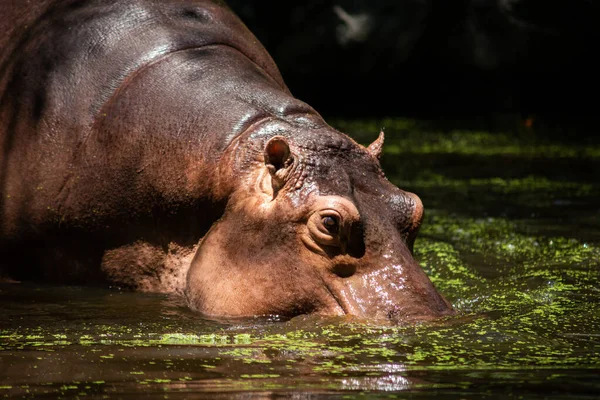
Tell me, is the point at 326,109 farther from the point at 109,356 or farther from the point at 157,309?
the point at 109,356

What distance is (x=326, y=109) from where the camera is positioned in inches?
595

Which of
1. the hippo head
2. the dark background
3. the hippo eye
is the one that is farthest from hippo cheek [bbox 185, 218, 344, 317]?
the dark background

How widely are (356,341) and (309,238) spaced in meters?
0.67

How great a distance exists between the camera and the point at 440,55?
14.9 m

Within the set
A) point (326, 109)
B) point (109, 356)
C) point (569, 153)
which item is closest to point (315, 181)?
point (109, 356)

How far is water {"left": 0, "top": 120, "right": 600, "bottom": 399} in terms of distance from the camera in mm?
3557

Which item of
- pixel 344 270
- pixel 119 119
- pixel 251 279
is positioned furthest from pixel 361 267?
pixel 119 119

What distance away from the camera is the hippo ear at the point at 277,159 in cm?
488

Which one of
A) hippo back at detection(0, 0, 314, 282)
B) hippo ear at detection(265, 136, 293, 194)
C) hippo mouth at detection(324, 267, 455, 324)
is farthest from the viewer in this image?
hippo back at detection(0, 0, 314, 282)

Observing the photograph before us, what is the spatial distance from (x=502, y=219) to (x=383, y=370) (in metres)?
4.27

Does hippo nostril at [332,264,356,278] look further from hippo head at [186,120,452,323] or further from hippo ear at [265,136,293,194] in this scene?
hippo ear at [265,136,293,194]

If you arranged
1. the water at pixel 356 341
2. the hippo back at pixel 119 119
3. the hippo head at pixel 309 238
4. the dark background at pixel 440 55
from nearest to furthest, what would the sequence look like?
1. the water at pixel 356 341
2. the hippo head at pixel 309 238
3. the hippo back at pixel 119 119
4. the dark background at pixel 440 55

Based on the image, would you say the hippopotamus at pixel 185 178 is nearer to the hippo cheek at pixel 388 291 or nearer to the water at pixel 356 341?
the hippo cheek at pixel 388 291

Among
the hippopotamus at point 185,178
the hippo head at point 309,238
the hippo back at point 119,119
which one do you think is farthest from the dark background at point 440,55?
the hippo head at point 309,238
